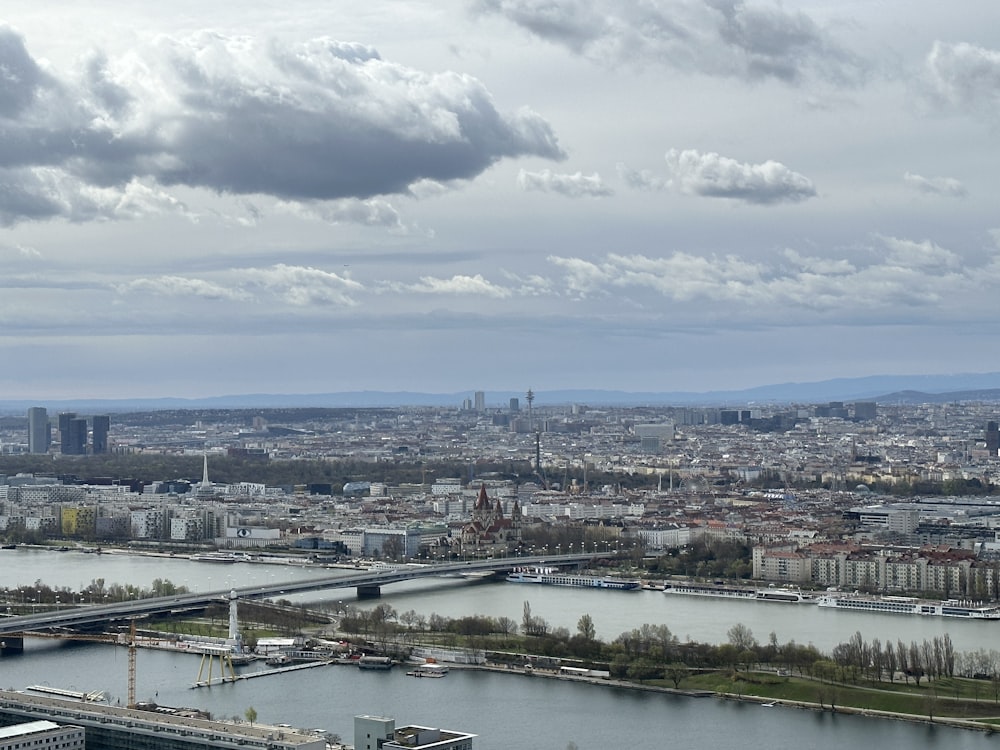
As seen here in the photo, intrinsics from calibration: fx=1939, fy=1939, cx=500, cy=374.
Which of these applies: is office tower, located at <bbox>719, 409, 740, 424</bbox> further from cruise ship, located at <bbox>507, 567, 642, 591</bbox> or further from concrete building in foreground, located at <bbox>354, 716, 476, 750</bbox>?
concrete building in foreground, located at <bbox>354, 716, 476, 750</bbox>

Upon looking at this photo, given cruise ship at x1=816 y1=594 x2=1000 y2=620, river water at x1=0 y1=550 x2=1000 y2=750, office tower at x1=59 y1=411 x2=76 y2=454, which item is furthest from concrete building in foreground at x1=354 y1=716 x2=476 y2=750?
office tower at x1=59 y1=411 x2=76 y2=454

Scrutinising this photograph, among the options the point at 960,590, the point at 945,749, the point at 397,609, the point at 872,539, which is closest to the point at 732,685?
the point at 945,749

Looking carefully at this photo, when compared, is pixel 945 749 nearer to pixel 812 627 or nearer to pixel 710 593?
pixel 812 627

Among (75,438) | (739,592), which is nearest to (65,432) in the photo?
(75,438)

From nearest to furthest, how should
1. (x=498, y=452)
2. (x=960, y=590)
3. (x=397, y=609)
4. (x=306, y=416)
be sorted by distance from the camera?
1. (x=397, y=609)
2. (x=960, y=590)
3. (x=498, y=452)
4. (x=306, y=416)

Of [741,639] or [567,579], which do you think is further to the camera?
[567,579]

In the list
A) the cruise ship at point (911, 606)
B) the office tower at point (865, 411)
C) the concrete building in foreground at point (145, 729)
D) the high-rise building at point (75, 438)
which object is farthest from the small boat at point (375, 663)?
the office tower at point (865, 411)

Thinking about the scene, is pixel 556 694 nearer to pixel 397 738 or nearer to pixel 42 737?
pixel 397 738
